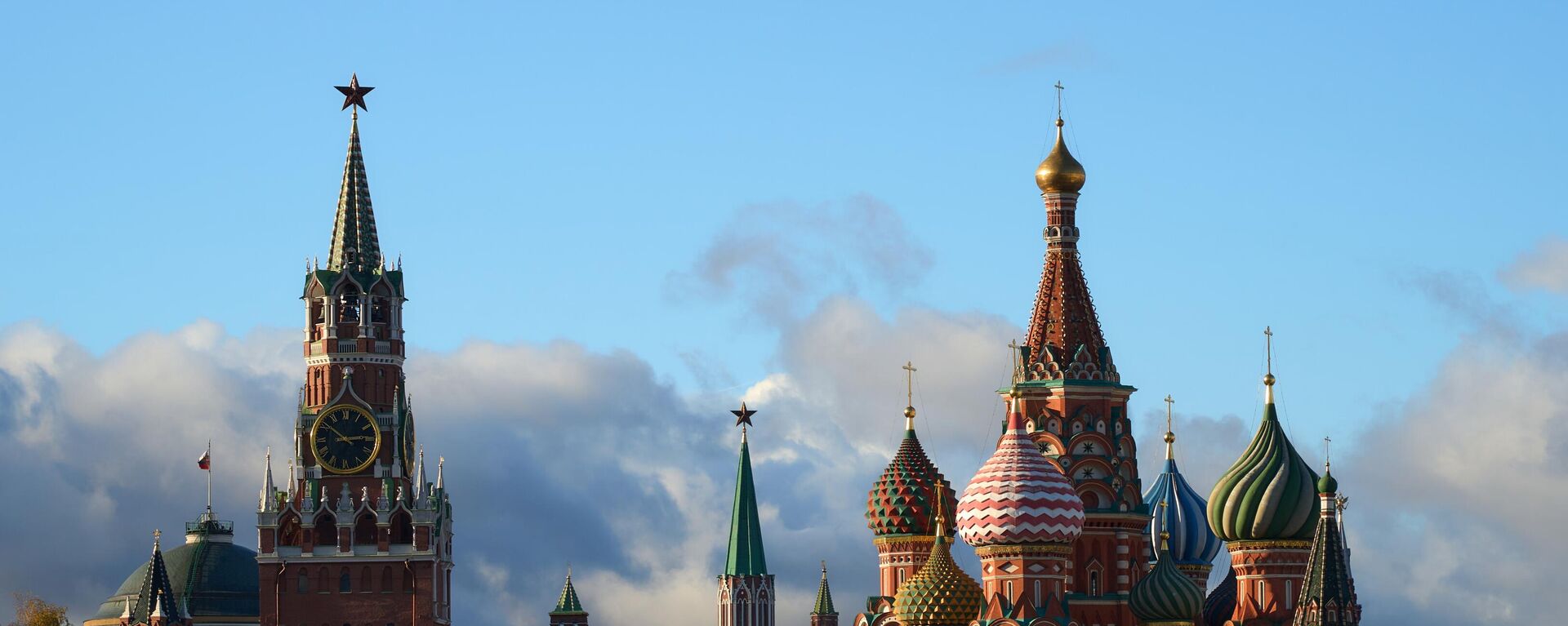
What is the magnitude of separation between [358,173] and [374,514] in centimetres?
1616

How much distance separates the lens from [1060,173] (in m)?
132

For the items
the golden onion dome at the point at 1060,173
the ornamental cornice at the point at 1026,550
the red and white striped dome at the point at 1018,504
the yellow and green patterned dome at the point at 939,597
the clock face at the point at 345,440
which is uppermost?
the golden onion dome at the point at 1060,173

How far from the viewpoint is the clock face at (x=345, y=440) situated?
14775cm

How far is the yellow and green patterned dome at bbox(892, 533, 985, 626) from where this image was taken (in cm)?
12469

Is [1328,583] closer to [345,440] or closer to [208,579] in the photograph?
[345,440]

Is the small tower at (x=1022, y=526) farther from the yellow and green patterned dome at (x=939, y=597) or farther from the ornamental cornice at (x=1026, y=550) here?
the yellow and green patterned dome at (x=939, y=597)

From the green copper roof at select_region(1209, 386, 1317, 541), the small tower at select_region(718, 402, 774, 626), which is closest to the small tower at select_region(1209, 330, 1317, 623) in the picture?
the green copper roof at select_region(1209, 386, 1317, 541)

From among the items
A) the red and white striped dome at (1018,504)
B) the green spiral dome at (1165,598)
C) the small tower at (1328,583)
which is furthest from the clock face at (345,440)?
the small tower at (1328,583)

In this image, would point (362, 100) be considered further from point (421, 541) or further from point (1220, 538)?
point (1220, 538)

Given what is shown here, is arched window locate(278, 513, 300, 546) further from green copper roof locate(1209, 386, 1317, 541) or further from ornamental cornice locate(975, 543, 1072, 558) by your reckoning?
green copper roof locate(1209, 386, 1317, 541)

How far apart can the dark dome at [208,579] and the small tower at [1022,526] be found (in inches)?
1876

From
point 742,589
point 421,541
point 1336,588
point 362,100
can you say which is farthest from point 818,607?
point 1336,588

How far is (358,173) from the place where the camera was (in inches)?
6014

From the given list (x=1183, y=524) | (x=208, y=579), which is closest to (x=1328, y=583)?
(x=1183, y=524)
